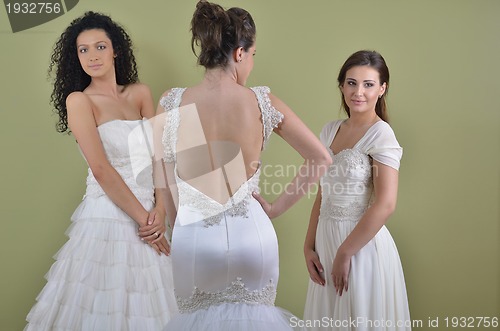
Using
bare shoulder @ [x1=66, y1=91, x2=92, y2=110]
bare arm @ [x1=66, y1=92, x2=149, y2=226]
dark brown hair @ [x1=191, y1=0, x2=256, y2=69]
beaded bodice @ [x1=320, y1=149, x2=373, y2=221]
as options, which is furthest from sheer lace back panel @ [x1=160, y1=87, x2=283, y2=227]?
bare shoulder @ [x1=66, y1=91, x2=92, y2=110]

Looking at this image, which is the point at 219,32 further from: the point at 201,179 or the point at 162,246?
the point at 162,246

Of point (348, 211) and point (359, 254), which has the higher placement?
point (348, 211)

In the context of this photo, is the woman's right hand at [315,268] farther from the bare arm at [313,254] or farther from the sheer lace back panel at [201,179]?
the sheer lace back panel at [201,179]

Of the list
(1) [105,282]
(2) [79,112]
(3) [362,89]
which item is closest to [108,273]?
(1) [105,282]

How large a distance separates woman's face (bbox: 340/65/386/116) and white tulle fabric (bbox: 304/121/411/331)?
121mm

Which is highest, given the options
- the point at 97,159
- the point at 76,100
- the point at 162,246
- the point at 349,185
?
the point at 76,100

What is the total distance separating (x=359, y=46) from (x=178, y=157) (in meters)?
1.66

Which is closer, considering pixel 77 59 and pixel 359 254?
pixel 359 254

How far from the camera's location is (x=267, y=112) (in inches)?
102

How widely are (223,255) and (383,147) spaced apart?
0.99 meters

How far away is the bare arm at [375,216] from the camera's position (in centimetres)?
311

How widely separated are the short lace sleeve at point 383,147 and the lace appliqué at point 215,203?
0.74 meters

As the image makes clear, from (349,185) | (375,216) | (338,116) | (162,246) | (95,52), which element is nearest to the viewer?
(375,216)

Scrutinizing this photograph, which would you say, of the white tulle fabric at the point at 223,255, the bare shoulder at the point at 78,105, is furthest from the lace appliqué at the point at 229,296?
the bare shoulder at the point at 78,105
